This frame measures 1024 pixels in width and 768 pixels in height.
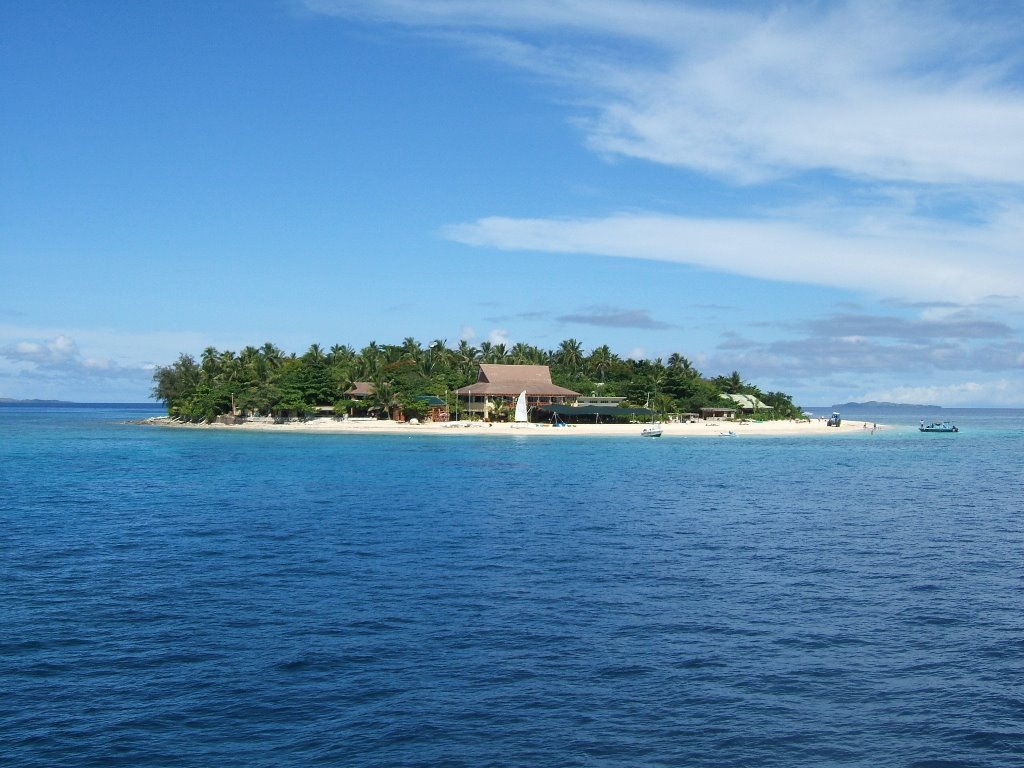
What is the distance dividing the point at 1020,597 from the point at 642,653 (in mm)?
10769

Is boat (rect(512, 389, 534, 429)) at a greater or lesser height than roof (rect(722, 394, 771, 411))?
lesser

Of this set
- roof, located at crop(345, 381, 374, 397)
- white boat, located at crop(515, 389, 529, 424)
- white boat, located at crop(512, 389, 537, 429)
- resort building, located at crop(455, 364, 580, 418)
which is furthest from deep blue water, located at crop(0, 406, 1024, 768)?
roof, located at crop(345, 381, 374, 397)

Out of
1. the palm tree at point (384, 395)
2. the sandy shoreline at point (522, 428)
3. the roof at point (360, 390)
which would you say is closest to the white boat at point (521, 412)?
the sandy shoreline at point (522, 428)

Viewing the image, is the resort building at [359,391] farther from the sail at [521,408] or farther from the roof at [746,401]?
the roof at [746,401]

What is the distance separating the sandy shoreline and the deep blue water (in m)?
60.9

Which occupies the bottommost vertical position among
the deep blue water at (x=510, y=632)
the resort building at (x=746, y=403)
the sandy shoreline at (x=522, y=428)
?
the deep blue water at (x=510, y=632)

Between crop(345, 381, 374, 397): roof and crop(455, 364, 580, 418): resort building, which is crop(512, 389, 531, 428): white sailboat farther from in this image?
crop(345, 381, 374, 397): roof

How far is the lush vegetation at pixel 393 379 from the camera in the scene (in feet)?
361

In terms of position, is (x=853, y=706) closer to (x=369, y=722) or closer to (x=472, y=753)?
(x=472, y=753)

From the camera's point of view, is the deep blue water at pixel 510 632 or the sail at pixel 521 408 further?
the sail at pixel 521 408

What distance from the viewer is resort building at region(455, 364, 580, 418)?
110 metres

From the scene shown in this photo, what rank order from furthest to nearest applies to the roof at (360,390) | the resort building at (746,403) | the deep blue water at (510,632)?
the resort building at (746,403), the roof at (360,390), the deep blue water at (510,632)

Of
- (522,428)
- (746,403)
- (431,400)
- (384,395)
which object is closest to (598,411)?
(522,428)

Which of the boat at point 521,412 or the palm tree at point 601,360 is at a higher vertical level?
the palm tree at point 601,360
